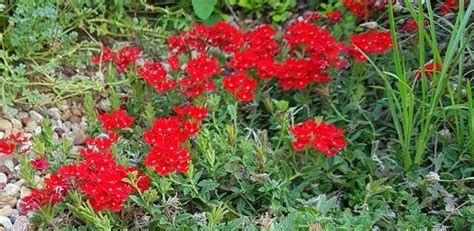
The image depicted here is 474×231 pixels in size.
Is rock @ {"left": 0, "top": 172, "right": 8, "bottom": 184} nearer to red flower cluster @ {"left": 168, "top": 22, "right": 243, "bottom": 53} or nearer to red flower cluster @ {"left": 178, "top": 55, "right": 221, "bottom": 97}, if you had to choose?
red flower cluster @ {"left": 178, "top": 55, "right": 221, "bottom": 97}

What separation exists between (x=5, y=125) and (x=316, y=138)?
946 millimetres

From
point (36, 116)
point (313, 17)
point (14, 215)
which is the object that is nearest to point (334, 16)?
point (313, 17)

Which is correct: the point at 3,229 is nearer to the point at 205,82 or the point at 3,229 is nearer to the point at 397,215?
the point at 205,82

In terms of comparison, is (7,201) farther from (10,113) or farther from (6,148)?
(10,113)

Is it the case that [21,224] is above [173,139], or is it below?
below

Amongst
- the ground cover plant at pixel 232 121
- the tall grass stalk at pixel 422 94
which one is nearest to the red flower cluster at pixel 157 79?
the ground cover plant at pixel 232 121

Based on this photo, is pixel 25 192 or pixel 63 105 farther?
pixel 63 105

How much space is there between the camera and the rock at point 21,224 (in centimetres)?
212

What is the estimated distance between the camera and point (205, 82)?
8.13ft

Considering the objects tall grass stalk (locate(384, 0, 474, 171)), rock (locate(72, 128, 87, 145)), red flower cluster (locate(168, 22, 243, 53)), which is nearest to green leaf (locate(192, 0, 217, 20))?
red flower cluster (locate(168, 22, 243, 53))

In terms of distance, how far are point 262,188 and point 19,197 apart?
67cm

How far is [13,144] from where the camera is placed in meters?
2.24

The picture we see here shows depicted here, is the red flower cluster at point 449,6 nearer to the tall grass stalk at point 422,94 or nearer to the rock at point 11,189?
the tall grass stalk at point 422,94

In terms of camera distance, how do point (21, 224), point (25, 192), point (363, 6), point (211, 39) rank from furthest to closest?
point (363, 6) → point (211, 39) → point (25, 192) → point (21, 224)
